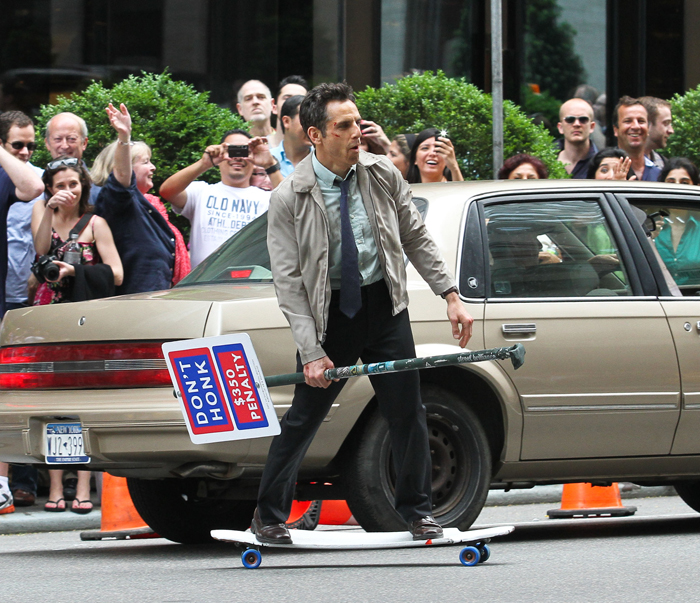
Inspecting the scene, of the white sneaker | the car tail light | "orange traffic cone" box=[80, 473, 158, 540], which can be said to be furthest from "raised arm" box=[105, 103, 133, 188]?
the car tail light

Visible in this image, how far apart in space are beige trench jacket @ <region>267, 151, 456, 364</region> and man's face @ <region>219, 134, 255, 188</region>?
3.08 m

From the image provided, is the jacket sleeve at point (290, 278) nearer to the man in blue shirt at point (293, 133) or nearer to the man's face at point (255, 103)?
the man in blue shirt at point (293, 133)

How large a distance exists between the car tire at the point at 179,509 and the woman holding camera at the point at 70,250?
1620 millimetres

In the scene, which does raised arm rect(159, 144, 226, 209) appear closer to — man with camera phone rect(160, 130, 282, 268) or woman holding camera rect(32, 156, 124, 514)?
man with camera phone rect(160, 130, 282, 268)

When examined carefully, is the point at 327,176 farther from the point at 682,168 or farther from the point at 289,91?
the point at 289,91

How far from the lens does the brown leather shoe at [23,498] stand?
8.50 meters

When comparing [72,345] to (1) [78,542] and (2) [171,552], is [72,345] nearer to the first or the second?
(2) [171,552]

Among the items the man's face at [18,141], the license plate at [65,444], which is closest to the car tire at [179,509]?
the license plate at [65,444]

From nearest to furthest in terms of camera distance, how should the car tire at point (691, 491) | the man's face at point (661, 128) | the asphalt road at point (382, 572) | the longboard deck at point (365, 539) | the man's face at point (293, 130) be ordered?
the asphalt road at point (382, 572) → the longboard deck at point (365, 539) → the car tire at point (691, 491) → the man's face at point (293, 130) → the man's face at point (661, 128)

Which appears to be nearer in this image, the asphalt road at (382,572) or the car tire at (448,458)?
the asphalt road at (382,572)

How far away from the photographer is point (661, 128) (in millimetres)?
11305

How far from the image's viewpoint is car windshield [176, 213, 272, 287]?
655cm

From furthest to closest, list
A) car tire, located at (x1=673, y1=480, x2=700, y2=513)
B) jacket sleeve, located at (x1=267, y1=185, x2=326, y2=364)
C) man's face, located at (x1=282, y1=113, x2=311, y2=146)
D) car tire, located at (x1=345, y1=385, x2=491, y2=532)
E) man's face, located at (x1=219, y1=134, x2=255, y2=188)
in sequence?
1. man's face, located at (x1=282, y1=113, x2=311, y2=146)
2. man's face, located at (x1=219, y1=134, x2=255, y2=188)
3. car tire, located at (x1=673, y1=480, x2=700, y2=513)
4. car tire, located at (x1=345, y1=385, x2=491, y2=532)
5. jacket sleeve, located at (x1=267, y1=185, x2=326, y2=364)

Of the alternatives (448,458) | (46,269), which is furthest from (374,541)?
(46,269)
